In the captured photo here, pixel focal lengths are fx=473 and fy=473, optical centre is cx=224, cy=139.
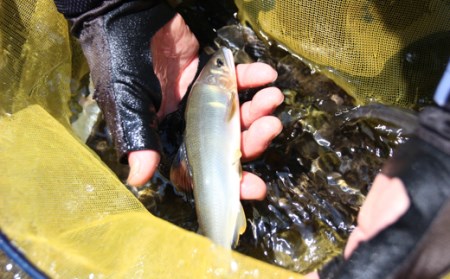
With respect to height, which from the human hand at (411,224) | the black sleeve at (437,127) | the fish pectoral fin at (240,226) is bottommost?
the fish pectoral fin at (240,226)

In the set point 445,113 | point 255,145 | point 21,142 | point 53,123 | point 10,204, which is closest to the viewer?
point 445,113

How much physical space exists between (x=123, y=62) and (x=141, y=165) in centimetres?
53

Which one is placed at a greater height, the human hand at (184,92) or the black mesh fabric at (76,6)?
the black mesh fabric at (76,6)

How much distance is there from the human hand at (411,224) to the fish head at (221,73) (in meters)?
1.15

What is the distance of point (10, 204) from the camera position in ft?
5.82

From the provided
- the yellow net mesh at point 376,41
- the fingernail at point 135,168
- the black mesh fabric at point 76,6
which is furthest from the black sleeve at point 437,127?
the black mesh fabric at point 76,6

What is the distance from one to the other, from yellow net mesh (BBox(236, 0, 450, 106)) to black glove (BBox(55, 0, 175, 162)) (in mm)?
788

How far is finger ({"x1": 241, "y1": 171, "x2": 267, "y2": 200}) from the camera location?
2230mm

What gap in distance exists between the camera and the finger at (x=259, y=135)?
2.23 metres

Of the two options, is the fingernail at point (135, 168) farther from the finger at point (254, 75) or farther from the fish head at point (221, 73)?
the finger at point (254, 75)

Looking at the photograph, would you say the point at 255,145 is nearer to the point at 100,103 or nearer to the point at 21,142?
the point at 100,103

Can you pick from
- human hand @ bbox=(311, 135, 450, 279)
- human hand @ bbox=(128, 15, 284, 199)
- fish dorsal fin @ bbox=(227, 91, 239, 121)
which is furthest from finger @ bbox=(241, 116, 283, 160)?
human hand @ bbox=(311, 135, 450, 279)

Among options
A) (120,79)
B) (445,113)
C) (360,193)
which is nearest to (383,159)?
(360,193)

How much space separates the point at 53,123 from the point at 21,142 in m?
0.18
